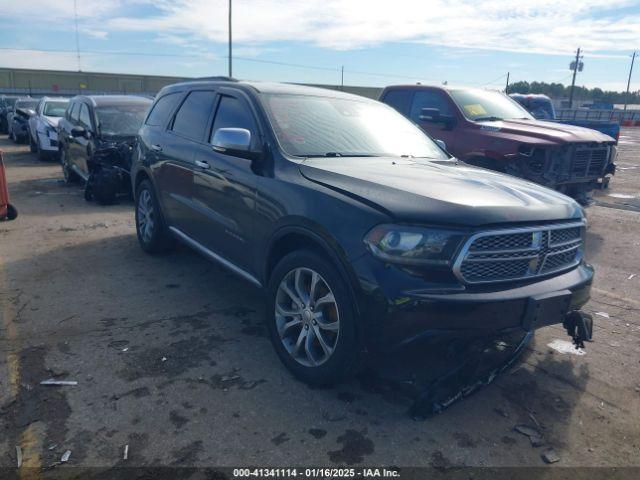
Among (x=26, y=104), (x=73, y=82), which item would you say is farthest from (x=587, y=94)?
(x=26, y=104)

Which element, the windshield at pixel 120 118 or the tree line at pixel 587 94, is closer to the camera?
the windshield at pixel 120 118

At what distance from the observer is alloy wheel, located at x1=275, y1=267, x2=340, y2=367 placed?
10.4ft

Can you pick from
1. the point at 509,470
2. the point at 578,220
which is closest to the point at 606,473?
the point at 509,470

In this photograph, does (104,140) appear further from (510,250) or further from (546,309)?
(546,309)

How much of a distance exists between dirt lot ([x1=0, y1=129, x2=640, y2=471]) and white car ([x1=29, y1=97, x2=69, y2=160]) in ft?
34.3

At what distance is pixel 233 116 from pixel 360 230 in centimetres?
196

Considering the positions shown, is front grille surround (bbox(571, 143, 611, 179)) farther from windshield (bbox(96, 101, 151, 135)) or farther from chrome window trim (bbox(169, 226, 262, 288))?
windshield (bbox(96, 101, 151, 135))

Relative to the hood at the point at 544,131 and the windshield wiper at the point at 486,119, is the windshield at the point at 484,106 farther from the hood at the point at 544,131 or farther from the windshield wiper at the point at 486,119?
the hood at the point at 544,131

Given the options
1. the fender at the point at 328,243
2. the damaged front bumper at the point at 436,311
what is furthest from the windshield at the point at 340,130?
the damaged front bumper at the point at 436,311

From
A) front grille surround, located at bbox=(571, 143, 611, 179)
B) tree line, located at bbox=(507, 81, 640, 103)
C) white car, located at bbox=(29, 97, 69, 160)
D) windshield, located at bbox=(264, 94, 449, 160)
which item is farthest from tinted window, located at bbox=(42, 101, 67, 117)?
tree line, located at bbox=(507, 81, 640, 103)

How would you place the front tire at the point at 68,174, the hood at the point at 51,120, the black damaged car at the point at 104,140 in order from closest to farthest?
the black damaged car at the point at 104,140 → the front tire at the point at 68,174 → the hood at the point at 51,120

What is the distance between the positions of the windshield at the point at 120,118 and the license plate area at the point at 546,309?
8.04m

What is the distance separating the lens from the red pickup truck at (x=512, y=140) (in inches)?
279

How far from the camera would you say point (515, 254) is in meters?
2.99
